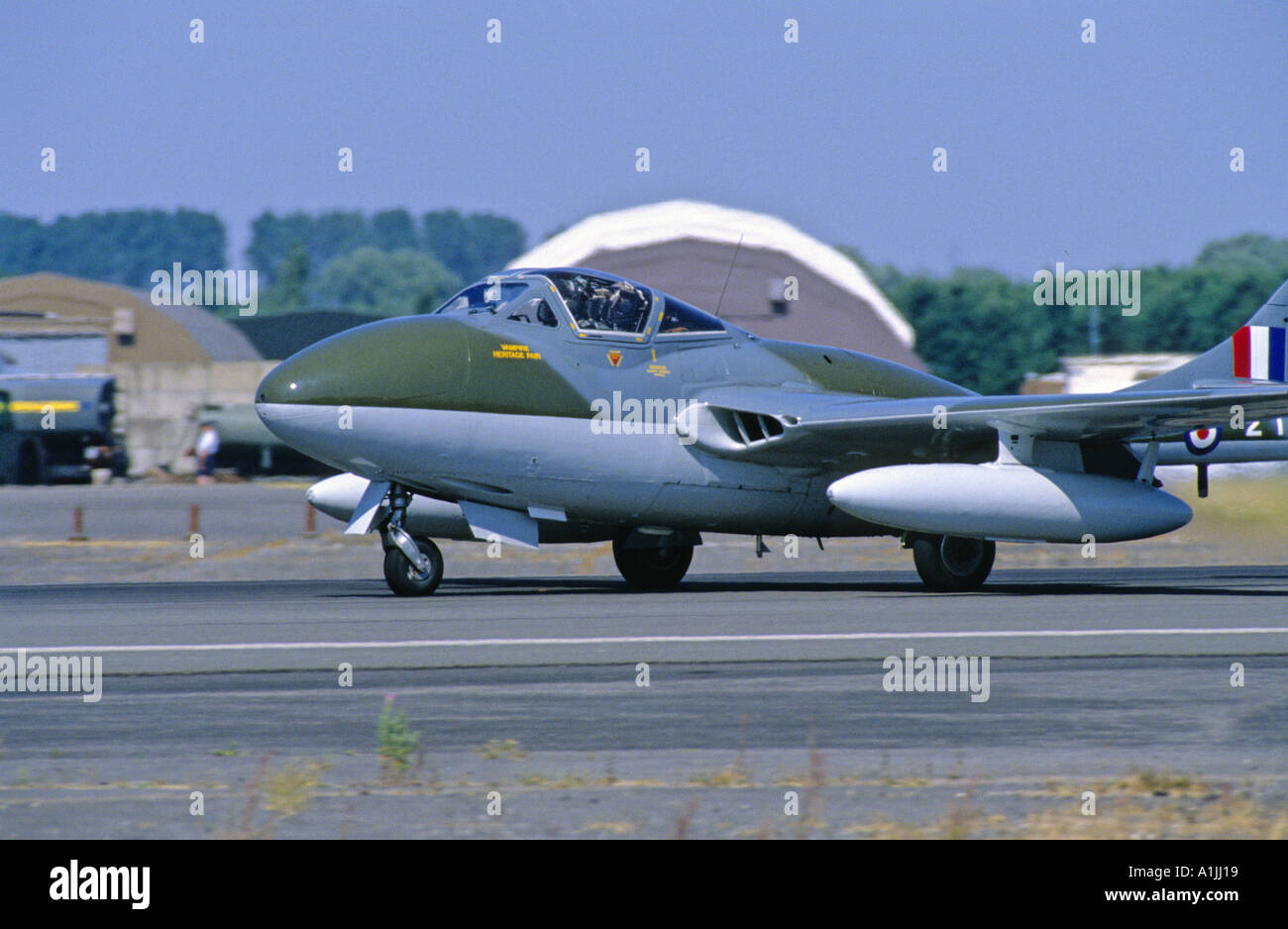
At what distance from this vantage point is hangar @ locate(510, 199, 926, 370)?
169 feet

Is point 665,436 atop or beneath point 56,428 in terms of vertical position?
beneath

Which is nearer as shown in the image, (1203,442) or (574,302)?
(574,302)

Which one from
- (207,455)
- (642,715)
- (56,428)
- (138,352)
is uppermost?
(138,352)

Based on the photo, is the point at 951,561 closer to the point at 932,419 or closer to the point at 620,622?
the point at 932,419

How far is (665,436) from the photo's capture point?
15.2 metres

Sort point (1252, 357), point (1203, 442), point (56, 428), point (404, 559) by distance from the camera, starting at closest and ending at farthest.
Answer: point (404, 559), point (1252, 357), point (1203, 442), point (56, 428)

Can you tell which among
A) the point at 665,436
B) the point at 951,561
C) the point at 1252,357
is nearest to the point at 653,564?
the point at 665,436

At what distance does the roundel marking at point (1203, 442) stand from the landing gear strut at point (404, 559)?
28.4ft

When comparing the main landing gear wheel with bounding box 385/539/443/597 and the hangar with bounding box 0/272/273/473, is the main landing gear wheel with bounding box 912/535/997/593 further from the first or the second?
the hangar with bounding box 0/272/273/473

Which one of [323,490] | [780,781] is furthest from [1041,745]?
[323,490]

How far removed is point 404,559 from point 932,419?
518cm

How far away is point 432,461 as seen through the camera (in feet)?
46.8

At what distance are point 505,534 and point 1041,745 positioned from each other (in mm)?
7974
